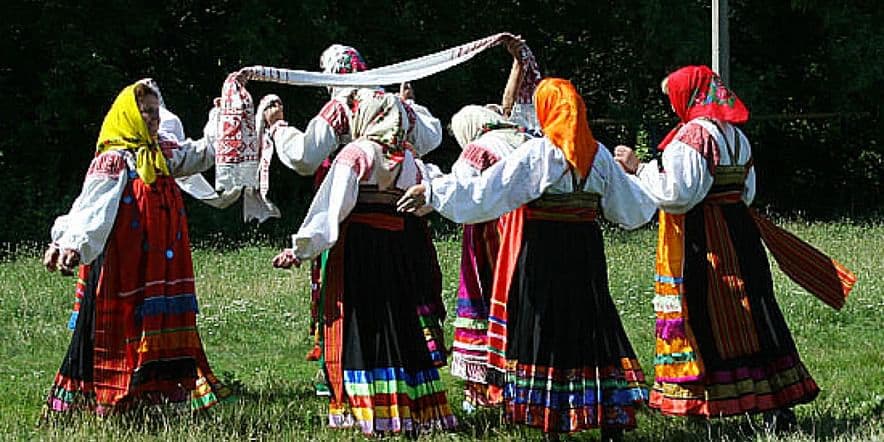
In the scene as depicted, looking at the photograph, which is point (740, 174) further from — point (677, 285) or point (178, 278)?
point (178, 278)

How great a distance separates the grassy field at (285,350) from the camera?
5.86 m

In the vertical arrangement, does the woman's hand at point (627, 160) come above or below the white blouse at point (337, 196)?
above

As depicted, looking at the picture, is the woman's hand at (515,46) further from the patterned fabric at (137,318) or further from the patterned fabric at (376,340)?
the patterned fabric at (137,318)

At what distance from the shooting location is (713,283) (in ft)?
19.0

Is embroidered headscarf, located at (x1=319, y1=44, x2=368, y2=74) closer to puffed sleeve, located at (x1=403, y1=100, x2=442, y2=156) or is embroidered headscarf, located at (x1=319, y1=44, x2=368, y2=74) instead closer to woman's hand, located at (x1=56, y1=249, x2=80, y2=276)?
puffed sleeve, located at (x1=403, y1=100, x2=442, y2=156)

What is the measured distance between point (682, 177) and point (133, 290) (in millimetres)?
2462

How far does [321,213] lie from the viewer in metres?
5.51

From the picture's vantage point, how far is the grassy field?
5.86 m

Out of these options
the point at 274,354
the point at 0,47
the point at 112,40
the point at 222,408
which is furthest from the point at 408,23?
the point at 222,408

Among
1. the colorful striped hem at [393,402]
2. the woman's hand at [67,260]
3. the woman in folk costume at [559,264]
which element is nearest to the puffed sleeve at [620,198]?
the woman in folk costume at [559,264]

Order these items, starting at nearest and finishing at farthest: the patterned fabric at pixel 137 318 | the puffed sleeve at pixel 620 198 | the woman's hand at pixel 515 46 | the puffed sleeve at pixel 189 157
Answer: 1. the puffed sleeve at pixel 620 198
2. the patterned fabric at pixel 137 318
3. the puffed sleeve at pixel 189 157
4. the woman's hand at pixel 515 46

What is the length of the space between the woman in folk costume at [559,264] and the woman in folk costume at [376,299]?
14.3 inches

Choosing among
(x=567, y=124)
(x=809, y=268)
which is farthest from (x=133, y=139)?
(x=809, y=268)

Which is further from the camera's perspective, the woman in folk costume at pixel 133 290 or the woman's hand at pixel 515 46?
the woman's hand at pixel 515 46
